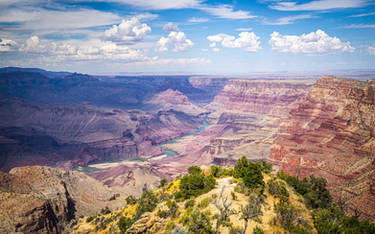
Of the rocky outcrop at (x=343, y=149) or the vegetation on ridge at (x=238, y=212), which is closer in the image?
the vegetation on ridge at (x=238, y=212)

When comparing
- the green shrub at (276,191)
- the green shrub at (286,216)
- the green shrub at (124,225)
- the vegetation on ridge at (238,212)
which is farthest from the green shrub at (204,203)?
the green shrub at (124,225)

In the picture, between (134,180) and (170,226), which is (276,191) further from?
(134,180)

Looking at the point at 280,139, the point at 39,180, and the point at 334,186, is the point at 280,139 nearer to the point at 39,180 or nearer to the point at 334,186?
the point at 334,186

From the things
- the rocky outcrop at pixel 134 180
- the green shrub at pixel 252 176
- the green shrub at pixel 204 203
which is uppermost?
the green shrub at pixel 252 176

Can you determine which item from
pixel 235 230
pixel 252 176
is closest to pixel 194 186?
pixel 252 176

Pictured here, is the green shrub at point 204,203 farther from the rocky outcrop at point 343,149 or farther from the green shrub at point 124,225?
the rocky outcrop at point 343,149

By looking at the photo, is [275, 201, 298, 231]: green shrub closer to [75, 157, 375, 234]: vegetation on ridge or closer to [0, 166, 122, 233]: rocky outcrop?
A: [75, 157, 375, 234]: vegetation on ridge
